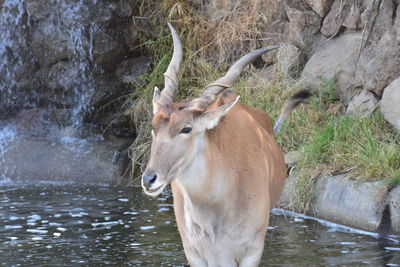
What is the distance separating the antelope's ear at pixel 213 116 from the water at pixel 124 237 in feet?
5.88

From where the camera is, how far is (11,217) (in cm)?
744

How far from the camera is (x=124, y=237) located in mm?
6754

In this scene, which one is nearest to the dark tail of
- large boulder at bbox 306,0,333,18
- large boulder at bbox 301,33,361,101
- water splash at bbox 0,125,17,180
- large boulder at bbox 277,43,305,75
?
large boulder at bbox 301,33,361,101

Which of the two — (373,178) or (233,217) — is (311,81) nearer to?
(373,178)

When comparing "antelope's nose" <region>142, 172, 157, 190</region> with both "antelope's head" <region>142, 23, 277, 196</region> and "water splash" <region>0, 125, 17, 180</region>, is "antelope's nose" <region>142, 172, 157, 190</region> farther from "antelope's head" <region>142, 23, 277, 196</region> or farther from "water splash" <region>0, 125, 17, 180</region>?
"water splash" <region>0, 125, 17, 180</region>

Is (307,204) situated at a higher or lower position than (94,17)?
lower

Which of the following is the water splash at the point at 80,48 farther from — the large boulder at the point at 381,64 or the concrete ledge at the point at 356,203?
the concrete ledge at the point at 356,203

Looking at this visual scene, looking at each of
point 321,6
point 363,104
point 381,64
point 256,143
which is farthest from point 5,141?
point 256,143

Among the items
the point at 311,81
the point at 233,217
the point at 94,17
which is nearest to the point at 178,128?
the point at 233,217

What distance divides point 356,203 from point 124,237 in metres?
1.87

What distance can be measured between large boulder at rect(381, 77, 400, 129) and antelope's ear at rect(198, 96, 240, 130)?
348 centimetres

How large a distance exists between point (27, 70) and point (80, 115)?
0.85 metres

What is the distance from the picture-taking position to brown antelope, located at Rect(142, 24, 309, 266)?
4.22m

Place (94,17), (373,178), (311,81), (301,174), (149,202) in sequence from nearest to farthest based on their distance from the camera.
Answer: (373,178) < (301,174) < (149,202) < (311,81) < (94,17)
